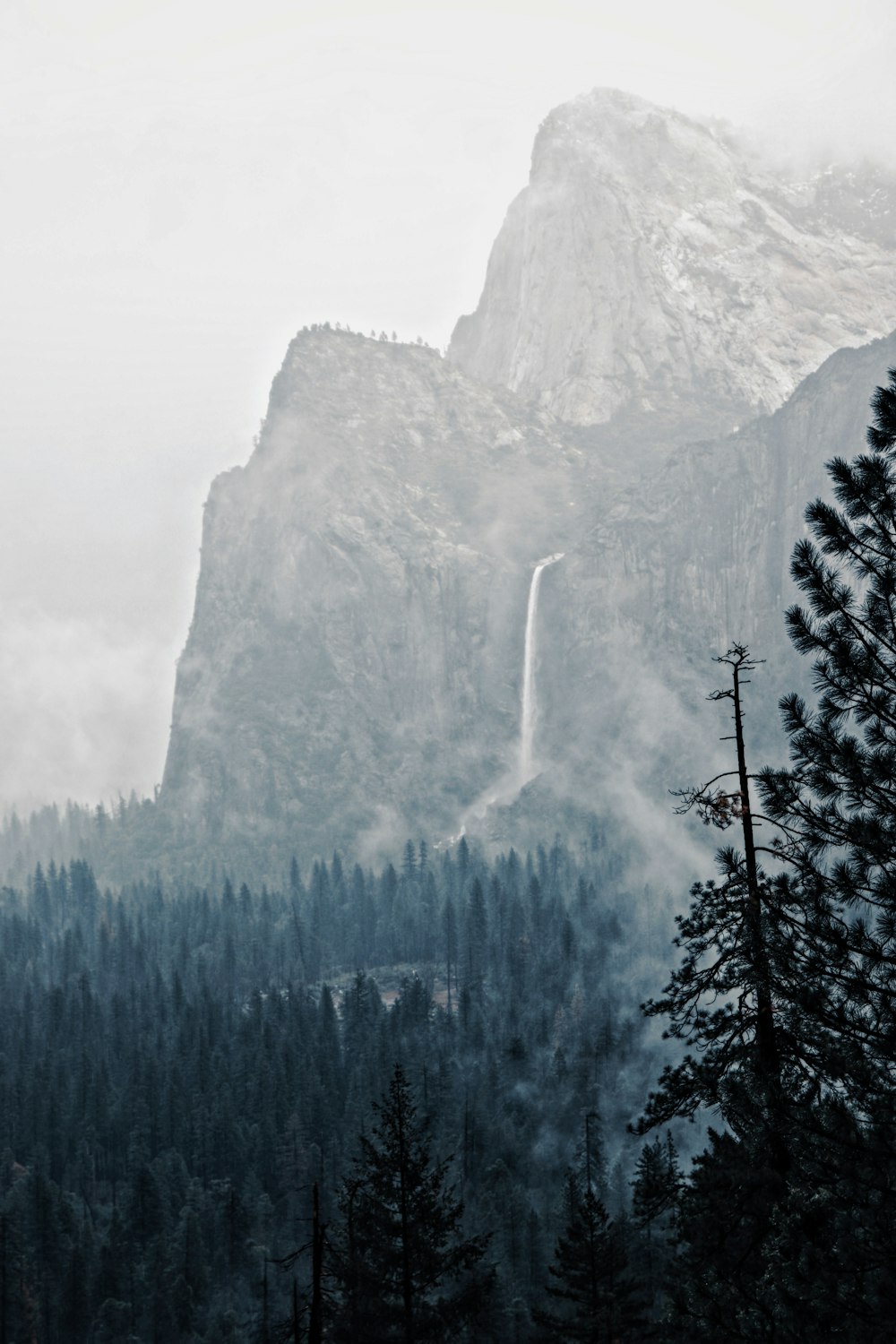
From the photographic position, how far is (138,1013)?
173 meters

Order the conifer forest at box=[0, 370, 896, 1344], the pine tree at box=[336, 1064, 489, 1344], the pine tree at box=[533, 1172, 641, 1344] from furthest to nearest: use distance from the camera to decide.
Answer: the pine tree at box=[533, 1172, 641, 1344], the pine tree at box=[336, 1064, 489, 1344], the conifer forest at box=[0, 370, 896, 1344]

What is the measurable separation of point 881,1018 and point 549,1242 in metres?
81.8

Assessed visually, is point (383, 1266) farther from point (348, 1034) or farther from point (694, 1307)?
point (348, 1034)

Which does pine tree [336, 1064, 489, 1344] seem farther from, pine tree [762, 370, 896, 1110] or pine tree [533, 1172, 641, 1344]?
pine tree [762, 370, 896, 1110]

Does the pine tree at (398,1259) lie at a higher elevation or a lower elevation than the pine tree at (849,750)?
lower

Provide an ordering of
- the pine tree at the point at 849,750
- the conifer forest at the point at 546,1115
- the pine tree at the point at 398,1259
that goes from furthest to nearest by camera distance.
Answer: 1. the pine tree at the point at 398,1259
2. the conifer forest at the point at 546,1115
3. the pine tree at the point at 849,750

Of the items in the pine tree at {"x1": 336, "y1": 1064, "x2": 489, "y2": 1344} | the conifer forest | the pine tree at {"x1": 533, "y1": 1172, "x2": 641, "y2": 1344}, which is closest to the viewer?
the conifer forest

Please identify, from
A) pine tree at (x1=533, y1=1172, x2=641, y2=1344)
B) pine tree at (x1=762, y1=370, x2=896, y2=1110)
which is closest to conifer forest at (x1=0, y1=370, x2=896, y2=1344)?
pine tree at (x1=762, y1=370, x2=896, y2=1110)

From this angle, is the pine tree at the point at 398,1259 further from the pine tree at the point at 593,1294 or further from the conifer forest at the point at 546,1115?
the pine tree at the point at 593,1294

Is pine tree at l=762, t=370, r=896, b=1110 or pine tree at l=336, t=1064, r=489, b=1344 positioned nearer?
pine tree at l=762, t=370, r=896, b=1110

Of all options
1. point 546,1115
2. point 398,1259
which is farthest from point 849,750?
point 546,1115

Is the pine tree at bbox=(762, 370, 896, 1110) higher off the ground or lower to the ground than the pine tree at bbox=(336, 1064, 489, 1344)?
higher

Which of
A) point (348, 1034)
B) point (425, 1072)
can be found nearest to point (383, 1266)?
point (425, 1072)

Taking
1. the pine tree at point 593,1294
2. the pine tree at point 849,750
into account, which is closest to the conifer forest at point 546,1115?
the pine tree at point 849,750
